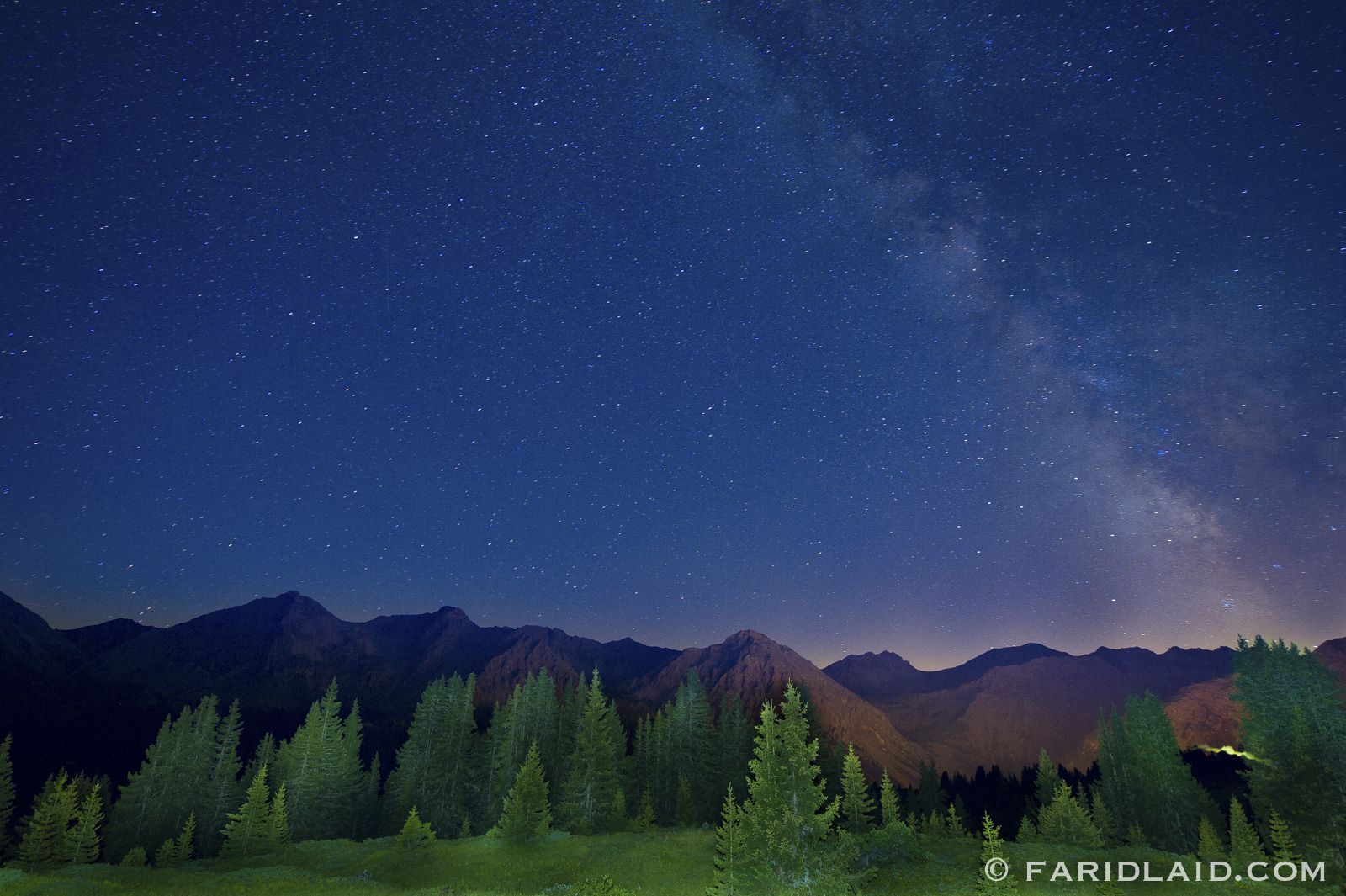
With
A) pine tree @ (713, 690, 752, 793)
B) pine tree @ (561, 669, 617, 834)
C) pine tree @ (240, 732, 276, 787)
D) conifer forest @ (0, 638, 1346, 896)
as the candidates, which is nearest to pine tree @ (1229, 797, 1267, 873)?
conifer forest @ (0, 638, 1346, 896)

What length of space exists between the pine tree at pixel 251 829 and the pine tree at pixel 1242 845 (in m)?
66.0

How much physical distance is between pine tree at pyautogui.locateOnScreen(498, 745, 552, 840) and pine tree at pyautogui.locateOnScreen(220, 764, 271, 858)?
60.9 ft

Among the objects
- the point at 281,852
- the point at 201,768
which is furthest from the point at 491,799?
the point at 201,768

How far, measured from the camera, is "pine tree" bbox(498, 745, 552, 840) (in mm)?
43094

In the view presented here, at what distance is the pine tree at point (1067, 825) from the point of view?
4665 cm

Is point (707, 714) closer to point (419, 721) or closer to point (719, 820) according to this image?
point (719, 820)

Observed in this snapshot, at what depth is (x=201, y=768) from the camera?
202 feet

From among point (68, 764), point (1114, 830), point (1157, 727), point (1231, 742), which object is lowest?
point (68, 764)

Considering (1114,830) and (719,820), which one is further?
(1114,830)

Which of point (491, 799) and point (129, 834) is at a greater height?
point (491, 799)

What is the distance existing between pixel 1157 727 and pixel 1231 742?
20873cm

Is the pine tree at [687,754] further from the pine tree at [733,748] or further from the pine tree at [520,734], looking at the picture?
the pine tree at [520,734]

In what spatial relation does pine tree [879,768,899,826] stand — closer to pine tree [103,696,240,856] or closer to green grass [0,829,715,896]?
green grass [0,829,715,896]

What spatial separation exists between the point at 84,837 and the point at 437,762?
2821cm
